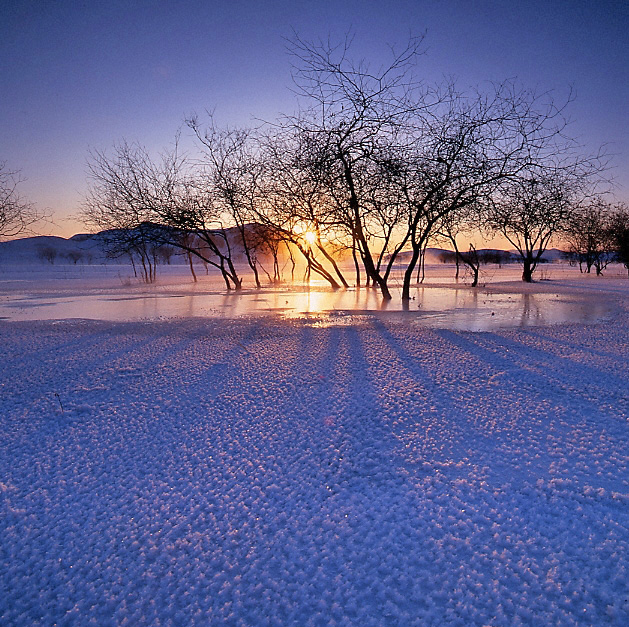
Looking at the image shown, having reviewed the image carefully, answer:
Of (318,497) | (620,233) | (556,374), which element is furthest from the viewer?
(620,233)

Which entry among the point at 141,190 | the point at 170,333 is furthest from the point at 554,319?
the point at 141,190

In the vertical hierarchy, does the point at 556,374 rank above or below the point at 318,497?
above

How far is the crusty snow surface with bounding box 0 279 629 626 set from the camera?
1413 mm

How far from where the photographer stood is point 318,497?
198 cm

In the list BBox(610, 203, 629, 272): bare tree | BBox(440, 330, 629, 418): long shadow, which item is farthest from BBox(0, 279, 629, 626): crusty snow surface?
BBox(610, 203, 629, 272): bare tree

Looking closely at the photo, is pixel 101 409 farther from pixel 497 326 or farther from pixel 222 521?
pixel 497 326

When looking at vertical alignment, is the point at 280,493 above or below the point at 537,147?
below

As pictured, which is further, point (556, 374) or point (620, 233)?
point (620, 233)

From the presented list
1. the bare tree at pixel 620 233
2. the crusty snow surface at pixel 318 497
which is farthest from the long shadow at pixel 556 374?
the bare tree at pixel 620 233

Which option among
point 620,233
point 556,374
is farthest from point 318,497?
point 620,233

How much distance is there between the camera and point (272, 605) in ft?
4.57

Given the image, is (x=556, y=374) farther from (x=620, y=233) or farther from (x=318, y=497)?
(x=620, y=233)

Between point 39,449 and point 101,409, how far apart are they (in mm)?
661

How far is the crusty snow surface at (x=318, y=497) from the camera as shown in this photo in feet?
4.64
